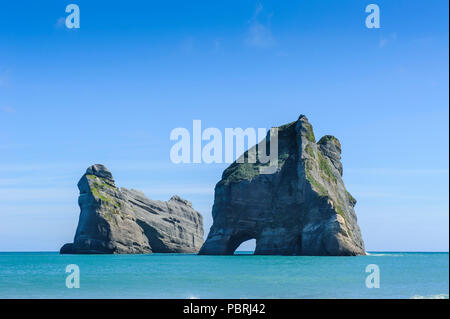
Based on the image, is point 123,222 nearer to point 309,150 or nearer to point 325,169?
point 309,150

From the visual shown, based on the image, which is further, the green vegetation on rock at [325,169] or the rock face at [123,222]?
the rock face at [123,222]

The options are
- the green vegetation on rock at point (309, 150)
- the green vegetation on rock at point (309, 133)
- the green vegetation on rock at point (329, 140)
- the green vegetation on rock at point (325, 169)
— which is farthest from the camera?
the green vegetation on rock at point (329, 140)

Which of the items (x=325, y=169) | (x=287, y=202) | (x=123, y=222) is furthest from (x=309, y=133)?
(x=123, y=222)

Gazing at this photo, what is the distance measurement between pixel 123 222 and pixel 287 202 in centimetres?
4759

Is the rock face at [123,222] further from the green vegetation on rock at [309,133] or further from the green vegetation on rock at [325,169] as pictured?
the green vegetation on rock at [325,169]

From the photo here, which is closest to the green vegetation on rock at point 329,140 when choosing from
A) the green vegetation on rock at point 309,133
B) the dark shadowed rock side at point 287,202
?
the dark shadowed rock side at point 287,202

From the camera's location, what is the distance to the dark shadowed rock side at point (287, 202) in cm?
9194

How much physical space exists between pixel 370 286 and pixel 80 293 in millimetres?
17747

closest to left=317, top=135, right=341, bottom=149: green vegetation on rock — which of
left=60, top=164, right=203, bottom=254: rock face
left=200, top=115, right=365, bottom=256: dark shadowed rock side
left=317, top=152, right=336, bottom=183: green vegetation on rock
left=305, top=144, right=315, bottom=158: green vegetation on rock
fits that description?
left=200, top=115, right=365, bottom=256: dark shadowed rock side

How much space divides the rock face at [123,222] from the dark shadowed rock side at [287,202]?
30.9m

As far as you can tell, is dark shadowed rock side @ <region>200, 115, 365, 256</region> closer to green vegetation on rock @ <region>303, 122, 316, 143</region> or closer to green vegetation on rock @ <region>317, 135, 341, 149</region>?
green vegetation on rock @ <region>303, 122, 316, 143</region>

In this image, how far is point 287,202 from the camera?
9825cm

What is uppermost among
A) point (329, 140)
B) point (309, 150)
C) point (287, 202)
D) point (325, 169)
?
point (329, 140)
